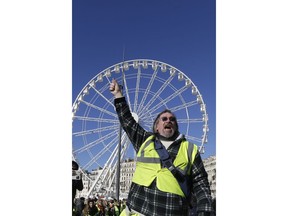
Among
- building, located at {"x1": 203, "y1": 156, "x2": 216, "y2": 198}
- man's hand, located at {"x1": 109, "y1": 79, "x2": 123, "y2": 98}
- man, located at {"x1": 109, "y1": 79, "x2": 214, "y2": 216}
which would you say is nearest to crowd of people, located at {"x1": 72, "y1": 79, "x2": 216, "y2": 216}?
man, located at {"x1": 109, "y1": 79, "x2": 214, "y2": 216}

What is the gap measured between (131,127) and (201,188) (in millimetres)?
412

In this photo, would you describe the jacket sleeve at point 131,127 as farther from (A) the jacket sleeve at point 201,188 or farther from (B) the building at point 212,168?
(B) the building at point 212,168

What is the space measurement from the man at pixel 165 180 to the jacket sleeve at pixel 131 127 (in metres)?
0.05

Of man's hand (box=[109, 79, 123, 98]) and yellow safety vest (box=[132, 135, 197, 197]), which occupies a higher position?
man's hand (box=[109, 79, 123, 98])

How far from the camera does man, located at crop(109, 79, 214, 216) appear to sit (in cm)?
162

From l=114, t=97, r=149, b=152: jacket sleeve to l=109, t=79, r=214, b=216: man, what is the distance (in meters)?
0.05

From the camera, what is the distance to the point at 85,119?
31.2 feet

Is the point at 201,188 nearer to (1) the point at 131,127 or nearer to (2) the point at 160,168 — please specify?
(2) the point at 160,168

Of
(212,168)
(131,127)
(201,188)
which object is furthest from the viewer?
(212,168)

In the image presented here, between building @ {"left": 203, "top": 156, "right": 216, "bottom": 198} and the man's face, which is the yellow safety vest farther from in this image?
building @ {"left": 203, "top": 156, "right": 216, "bottom": 198}

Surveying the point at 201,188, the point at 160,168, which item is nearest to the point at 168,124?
the point at 160,168

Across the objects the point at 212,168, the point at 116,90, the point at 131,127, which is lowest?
the point at 212,168

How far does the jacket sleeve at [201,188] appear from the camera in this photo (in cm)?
160

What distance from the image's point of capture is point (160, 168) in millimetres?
1668
